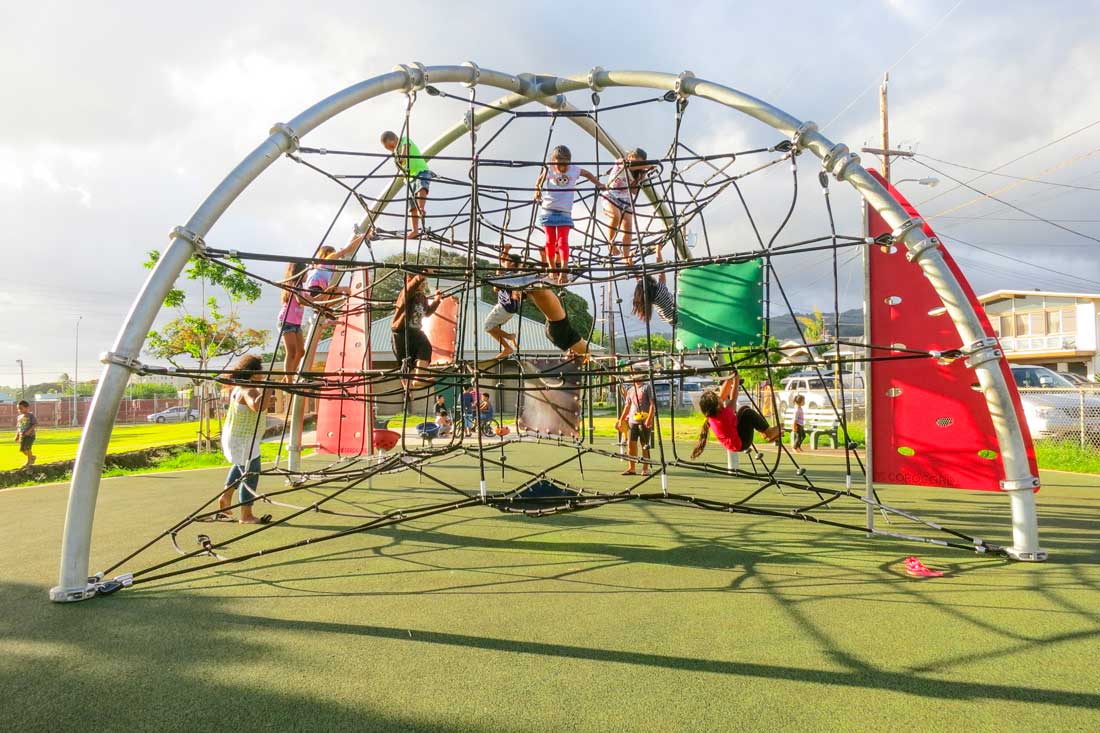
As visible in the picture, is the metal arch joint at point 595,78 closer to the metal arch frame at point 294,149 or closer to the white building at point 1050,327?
the metal arch frame at point 294,149

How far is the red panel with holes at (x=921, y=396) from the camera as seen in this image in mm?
4875

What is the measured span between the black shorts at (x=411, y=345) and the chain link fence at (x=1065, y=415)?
10.8m

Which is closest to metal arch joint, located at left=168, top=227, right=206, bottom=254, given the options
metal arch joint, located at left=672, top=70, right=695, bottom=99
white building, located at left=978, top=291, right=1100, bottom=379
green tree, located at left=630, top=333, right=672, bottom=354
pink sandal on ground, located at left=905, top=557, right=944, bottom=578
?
green tree, located at left=630, top=333, right=672, bottom=354

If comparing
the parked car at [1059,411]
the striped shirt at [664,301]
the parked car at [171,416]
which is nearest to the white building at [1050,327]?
the parked car at [1059,411]

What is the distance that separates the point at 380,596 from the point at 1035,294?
3662cm

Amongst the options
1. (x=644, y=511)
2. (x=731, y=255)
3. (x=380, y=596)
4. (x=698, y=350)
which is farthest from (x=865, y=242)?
(x=380, y=596)

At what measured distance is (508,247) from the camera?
259 inches

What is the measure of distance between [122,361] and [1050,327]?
3729 cm

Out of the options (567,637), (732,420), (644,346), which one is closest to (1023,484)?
(732,420)

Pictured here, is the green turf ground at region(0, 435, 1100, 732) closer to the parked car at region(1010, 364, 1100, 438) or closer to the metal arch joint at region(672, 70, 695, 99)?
the metal arch joint at region(672, 70, 695, 99)

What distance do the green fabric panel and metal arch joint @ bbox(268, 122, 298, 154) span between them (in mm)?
3882

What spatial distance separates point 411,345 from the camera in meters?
5.77

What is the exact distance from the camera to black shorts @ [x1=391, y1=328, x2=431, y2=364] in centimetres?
550

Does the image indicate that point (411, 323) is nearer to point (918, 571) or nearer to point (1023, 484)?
point (918, 571)
